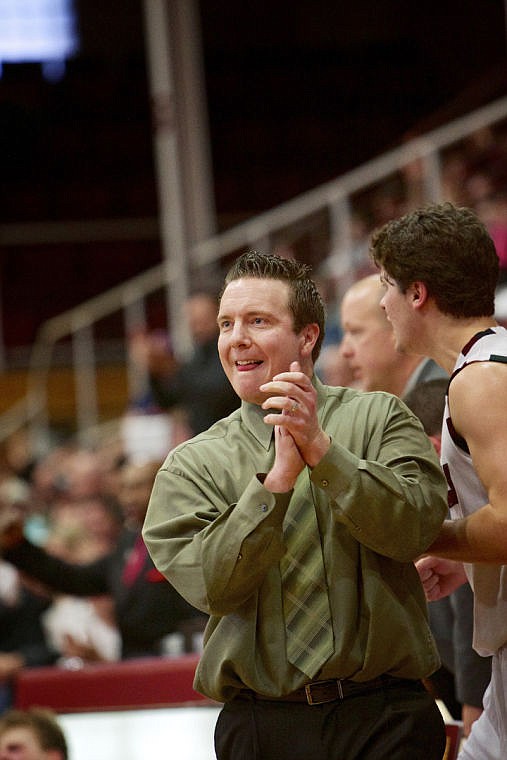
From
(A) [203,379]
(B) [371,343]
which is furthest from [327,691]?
(A) [203,379]

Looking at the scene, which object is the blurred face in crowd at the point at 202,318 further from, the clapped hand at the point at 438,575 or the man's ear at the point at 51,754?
the clapped hand at the point at 438,575

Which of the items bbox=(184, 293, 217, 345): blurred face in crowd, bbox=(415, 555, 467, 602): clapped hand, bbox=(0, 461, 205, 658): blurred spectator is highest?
bbox=(184, 293, 217, 345): blurred face in crowd

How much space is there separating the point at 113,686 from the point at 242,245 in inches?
253

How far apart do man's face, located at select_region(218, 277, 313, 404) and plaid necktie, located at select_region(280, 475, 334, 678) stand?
258 millimetres

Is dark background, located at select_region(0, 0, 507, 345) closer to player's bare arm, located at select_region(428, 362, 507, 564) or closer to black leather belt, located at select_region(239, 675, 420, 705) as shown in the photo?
player's bare arm, located at select_region(428, 362, 507, 564)

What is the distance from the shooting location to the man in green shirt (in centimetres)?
235

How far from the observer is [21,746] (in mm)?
4082

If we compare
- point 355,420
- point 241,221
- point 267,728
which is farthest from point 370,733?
point 241,221

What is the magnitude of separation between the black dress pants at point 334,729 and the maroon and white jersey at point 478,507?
0.32 meters

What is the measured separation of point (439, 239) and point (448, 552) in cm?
68

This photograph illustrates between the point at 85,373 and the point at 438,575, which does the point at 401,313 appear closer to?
the point at 438,575

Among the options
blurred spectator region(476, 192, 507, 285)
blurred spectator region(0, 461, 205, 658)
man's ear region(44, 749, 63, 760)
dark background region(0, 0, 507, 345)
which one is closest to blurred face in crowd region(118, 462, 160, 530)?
blurred spectator region(0, 461, 205, 658)

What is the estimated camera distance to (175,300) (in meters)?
11.2

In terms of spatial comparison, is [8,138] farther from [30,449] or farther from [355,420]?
[355,420]
